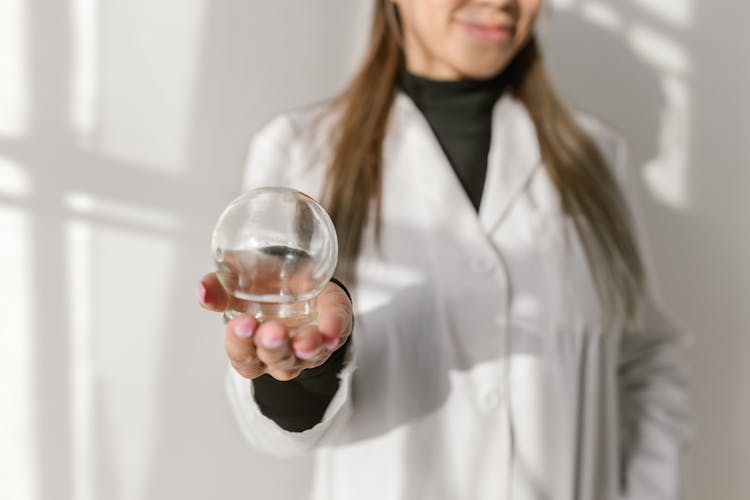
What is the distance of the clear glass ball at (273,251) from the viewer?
1.98ft

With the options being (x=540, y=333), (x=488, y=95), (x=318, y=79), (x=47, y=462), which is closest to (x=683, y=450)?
(x=540, y=333)

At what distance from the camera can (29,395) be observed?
113 centimetres

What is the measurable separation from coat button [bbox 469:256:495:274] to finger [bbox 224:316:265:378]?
412 mm

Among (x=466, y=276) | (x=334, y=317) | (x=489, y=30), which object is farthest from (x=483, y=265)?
(x=334, y=317)

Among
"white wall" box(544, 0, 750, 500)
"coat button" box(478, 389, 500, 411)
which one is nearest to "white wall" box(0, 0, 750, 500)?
"white wall" box(544, 0, 750, 500)

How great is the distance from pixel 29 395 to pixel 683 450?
83 cm

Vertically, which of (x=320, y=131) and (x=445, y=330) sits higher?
(x=320, y=131)

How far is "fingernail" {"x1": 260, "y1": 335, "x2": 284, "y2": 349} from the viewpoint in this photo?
0.57m

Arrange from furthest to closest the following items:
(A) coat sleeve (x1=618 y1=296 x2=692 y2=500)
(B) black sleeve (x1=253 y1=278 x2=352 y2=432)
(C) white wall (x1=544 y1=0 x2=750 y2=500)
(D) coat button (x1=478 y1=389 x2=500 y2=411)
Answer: (C) white wall (x1=544 y1=0 x2=750 y2=500), (A) coat sleeve (x1=618 y1=296 x2=692 y2=500), (D) coat button (x1=478 y1=389 x2=500 y2=411), (B) black sleeve (x1=253 y1=278 x2=352 y2=432)

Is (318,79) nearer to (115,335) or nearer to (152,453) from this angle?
(115,335)

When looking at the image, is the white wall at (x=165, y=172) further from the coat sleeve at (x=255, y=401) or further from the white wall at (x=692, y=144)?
the coat sleeve at (x=255, y=401)

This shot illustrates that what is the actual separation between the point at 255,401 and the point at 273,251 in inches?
8.5

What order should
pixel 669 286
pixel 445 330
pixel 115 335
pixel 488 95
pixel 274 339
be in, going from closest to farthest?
1. pixel 274 339
2. pixel 445 330
3. pixel 488 95
4. pixel 115 335
5. pixel 669 286

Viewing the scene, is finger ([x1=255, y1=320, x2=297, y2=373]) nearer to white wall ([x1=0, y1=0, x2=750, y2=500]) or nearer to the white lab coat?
the white lab coat
